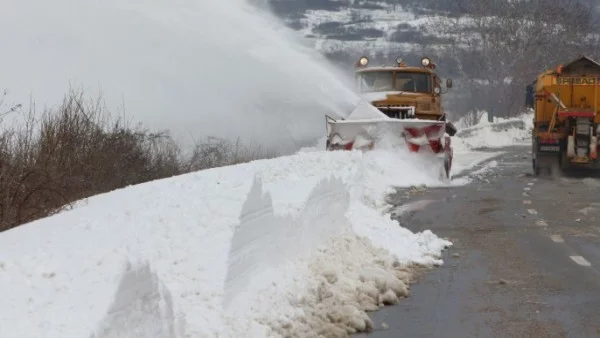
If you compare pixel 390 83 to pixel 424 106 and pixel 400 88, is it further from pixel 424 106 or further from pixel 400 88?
pixel 424 106

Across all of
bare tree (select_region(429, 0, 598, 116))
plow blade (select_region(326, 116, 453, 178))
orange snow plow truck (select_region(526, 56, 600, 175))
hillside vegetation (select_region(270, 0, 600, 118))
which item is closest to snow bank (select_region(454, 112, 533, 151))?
orange snow plow truck (select_region(526, 56, 600, 175))

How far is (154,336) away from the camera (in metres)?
4.41

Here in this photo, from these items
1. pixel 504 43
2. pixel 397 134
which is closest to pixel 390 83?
pixel 397 134

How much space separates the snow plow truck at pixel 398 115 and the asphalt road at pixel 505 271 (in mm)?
2150

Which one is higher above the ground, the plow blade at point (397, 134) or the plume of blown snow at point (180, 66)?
the plume of blown snow at point (180, 66)

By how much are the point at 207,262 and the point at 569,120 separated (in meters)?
16.8

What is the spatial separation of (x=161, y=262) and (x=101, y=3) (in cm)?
1924

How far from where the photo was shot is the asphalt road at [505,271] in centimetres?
634

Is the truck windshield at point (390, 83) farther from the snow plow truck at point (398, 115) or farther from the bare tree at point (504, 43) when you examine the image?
the bare tree at point (504, 43)

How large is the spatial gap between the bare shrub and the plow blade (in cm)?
412

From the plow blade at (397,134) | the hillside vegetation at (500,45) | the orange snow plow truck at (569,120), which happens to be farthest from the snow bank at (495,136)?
the plow blade at (397,134)

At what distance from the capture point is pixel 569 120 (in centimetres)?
2047

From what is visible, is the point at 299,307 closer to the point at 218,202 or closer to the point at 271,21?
the point at 218,202

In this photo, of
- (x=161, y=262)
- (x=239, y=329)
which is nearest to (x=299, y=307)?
(x=239, y=329)
